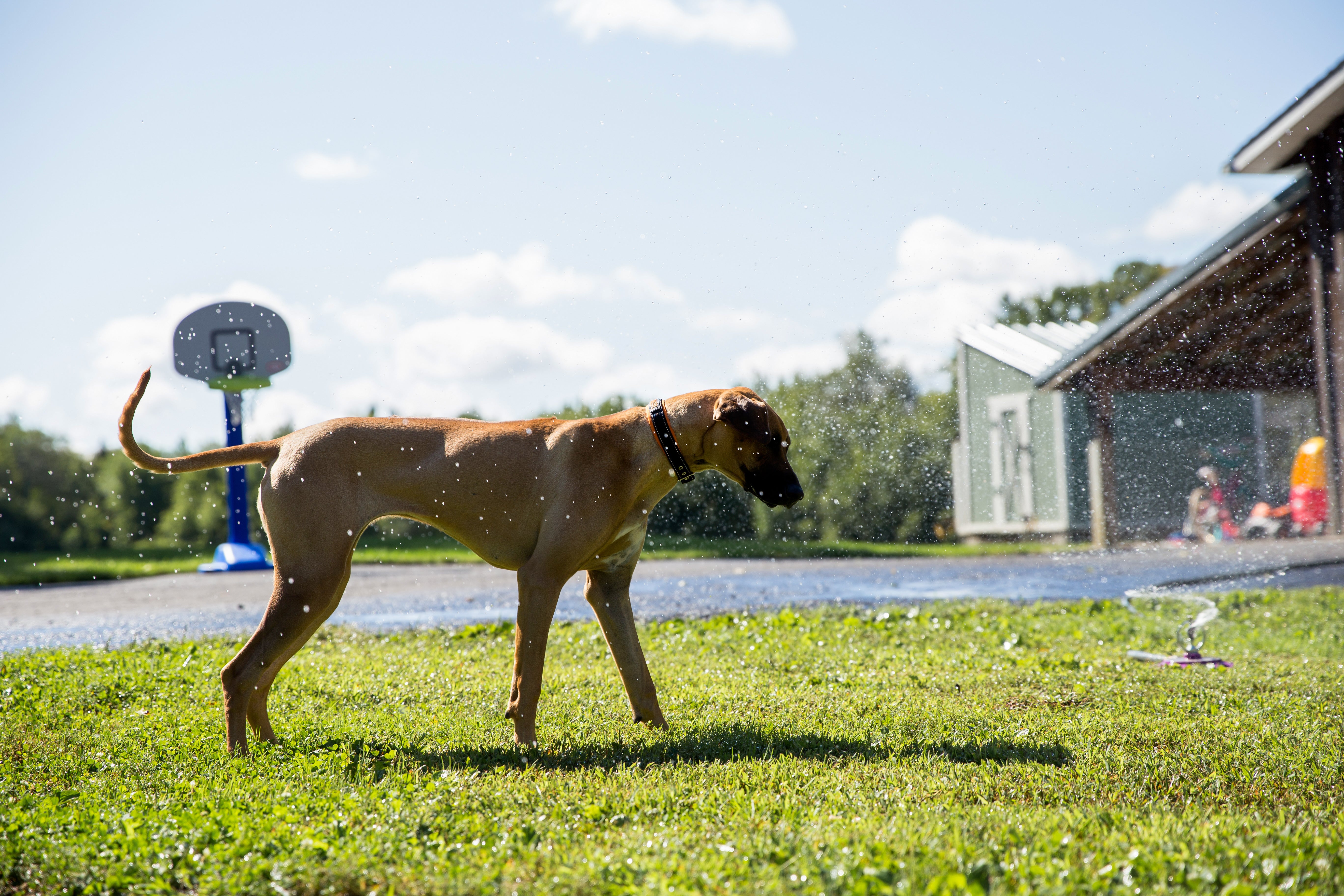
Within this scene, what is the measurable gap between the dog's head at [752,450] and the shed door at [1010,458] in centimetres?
1758

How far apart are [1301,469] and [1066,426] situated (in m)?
4.22

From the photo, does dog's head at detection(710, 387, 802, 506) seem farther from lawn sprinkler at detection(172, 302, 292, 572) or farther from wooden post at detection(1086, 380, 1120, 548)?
wooden post at detection(1086, 380, 1120, 548)

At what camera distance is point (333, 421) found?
4312 millimetres

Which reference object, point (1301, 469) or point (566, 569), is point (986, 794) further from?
point (1301, 469)

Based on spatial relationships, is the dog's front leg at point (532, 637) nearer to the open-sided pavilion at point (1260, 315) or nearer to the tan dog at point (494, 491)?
the tan dog at point (494, 491)

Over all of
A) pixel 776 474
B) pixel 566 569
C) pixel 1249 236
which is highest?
pixel 1249 236

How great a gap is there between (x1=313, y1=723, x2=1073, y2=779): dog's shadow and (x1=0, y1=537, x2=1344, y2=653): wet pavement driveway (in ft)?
15.8

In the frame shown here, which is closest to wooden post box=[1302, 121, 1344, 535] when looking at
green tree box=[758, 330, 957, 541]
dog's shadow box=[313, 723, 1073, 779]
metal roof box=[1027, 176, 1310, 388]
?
metal roof box=[1027, 176, 1310, 388]

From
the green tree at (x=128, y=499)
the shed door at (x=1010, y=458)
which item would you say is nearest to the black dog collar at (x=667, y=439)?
the shed door at (x=1010, y=458)

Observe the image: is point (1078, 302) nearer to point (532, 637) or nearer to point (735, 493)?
point (735, 493)

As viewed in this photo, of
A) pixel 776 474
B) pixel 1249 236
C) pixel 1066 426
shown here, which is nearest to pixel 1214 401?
pixel 1066 426

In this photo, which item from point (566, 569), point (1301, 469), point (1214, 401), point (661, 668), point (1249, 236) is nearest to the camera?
point (566, 569)

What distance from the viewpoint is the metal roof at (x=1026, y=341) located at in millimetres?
20188

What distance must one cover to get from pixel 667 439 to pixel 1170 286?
39.9 ft
